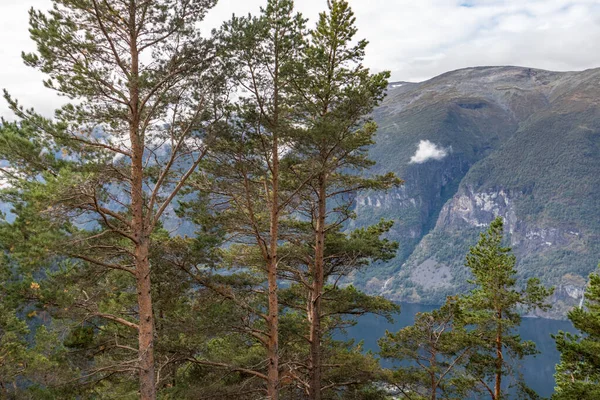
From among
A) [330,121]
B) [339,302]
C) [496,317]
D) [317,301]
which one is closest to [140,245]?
[330,121]

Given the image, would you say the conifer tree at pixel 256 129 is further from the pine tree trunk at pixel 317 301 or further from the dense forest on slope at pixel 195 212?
the pine tree trunk at pixel 317 301

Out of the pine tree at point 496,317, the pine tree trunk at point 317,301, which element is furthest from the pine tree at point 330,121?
the pine tree at point 496,317

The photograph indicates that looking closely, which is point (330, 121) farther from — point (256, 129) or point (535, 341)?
point (535, 341)

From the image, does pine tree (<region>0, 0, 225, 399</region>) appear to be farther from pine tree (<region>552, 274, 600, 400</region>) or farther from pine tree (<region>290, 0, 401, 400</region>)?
pine tree (<region>552, 274, 600, 400</region>)

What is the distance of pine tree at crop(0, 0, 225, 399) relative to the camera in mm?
6367

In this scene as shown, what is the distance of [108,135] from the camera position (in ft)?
24.6

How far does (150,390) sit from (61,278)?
239cm

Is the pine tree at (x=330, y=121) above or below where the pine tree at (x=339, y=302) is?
above

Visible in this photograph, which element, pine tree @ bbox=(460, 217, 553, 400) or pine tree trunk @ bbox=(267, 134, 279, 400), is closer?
pine tree trunk @ bbox=(267, 134, 279, 400)

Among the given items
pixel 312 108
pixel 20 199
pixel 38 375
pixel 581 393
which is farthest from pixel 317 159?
pixel 38 375

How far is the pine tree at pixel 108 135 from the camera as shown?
637 centimetres

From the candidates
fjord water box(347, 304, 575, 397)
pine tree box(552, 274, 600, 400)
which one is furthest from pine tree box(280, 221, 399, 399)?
fjord water box(347, 304, 575, 397)

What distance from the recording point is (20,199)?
677cm

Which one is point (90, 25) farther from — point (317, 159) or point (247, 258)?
point (247, 258)
